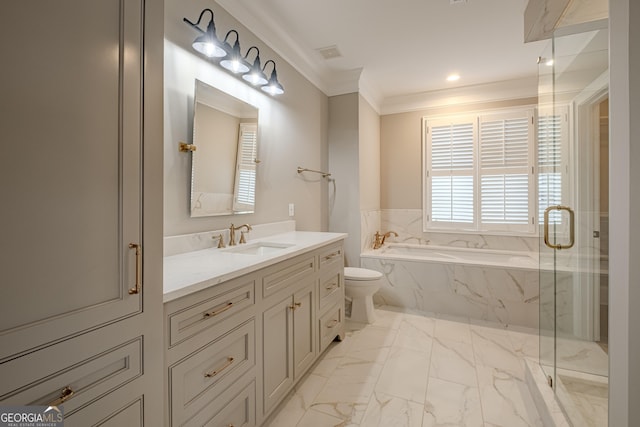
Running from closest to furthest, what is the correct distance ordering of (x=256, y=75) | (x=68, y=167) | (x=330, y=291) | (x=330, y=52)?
1. (x=68, y=167)
2. (x=256, y=75)
3. (x=330, y=291)
4. (x=330, y=52)

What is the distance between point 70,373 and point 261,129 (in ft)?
6.51

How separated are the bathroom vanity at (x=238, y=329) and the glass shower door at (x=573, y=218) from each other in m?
1.46

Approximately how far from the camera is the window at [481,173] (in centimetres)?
363

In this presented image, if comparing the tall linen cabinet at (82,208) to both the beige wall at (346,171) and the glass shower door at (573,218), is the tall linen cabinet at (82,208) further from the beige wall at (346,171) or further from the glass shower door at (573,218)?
the beige wall at (346,171)

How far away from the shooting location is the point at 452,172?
3.96m

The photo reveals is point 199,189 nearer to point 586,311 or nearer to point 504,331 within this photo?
point 586,311

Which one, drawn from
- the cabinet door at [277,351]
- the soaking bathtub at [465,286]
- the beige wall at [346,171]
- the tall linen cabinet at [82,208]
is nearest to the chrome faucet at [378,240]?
the soaking bathtub at [465,286]

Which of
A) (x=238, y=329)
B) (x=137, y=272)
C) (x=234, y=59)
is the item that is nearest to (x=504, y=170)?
(x=234, y=59)

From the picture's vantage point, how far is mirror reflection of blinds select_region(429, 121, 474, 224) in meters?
→ 3.88

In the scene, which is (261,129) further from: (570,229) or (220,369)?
(570,229)

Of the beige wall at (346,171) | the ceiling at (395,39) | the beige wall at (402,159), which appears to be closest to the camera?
the ceiling at (395,39)

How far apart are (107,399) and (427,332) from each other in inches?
102

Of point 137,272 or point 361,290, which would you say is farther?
point 361,290

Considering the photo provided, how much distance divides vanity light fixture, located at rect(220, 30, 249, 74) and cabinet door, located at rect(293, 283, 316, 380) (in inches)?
60.2
